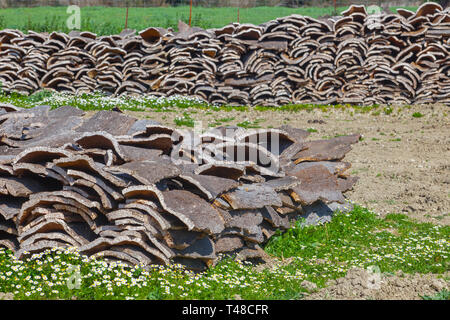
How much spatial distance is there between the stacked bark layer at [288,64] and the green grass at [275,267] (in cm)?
846

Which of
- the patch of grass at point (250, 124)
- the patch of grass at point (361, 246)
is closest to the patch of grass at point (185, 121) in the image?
the patch of grass at point (250, 124)

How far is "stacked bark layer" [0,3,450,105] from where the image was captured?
14898mm

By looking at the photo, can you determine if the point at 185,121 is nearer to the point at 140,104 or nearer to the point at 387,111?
the point at 140,104

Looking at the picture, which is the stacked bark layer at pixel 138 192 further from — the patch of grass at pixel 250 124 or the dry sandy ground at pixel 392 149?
the patch of grass at pixel 250 124

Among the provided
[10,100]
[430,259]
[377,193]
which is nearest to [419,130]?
[377,193]

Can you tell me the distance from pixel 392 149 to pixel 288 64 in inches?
220

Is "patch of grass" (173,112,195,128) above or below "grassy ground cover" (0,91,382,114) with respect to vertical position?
below

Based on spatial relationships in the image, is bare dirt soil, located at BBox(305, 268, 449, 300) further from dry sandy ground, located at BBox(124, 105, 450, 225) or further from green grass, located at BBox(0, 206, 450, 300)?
dry sandy ground, located at BBox(124, 105, 450, 225)

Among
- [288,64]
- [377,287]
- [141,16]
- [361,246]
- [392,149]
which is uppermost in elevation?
[141,16]

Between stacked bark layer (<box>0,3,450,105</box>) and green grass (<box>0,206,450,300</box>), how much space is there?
846 centimetres

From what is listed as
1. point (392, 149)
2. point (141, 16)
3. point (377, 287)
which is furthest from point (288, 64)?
point (141, 16)

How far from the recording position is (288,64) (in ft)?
50.0

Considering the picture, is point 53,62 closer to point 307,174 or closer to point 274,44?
point 274,44

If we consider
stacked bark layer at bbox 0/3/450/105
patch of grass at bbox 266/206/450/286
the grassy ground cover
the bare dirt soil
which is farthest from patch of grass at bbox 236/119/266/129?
the bare dirt soil
